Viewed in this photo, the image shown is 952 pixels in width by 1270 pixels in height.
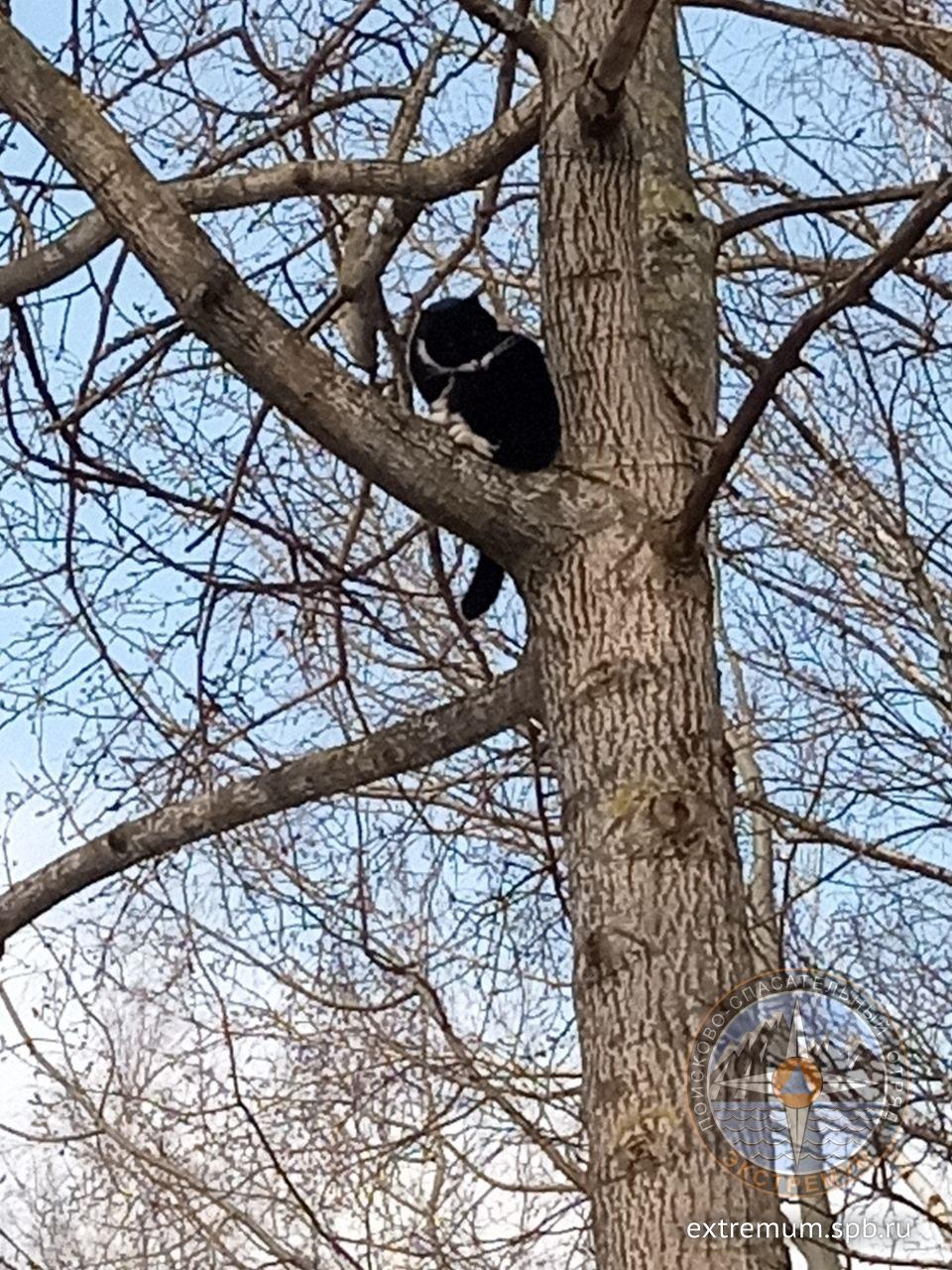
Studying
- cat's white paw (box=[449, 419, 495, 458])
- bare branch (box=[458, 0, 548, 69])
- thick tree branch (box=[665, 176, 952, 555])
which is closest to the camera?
thick tree branch (box=[665, 176, 952, 555])

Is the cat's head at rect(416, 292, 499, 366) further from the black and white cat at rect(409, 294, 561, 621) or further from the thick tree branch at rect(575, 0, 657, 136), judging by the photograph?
the thick tree branch at rect(575, 0, 657, 136)

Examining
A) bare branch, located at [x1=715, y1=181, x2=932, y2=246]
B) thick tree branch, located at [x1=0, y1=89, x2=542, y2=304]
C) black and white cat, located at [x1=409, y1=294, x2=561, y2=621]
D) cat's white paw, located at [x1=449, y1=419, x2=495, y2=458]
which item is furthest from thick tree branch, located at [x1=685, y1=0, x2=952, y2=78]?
cat's white paw, located at [x1=449, y1=419, x2=495, y2=458]

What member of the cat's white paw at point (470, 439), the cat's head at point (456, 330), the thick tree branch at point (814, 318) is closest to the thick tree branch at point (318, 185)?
the cat's white paw at point (470, 439)

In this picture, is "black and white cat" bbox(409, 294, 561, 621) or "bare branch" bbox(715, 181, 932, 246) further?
"black and white cat" bbox(409, 294, 561, 621)

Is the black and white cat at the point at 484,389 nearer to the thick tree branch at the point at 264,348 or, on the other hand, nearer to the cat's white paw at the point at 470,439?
the cat's white paw at the point at 470,439

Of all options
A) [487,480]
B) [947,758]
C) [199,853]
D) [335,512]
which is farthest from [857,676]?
[487,480]

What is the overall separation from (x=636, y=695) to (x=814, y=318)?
54cm

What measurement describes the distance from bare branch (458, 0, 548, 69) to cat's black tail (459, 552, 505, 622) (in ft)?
3.56

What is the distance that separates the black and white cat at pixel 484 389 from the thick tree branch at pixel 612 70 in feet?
1.50

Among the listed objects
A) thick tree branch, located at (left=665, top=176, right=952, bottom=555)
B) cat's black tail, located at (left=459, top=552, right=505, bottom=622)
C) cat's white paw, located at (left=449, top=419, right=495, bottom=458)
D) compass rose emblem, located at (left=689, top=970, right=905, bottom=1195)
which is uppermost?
cat's white paw, located at (left=449, top=419, right=495, bottom=458)

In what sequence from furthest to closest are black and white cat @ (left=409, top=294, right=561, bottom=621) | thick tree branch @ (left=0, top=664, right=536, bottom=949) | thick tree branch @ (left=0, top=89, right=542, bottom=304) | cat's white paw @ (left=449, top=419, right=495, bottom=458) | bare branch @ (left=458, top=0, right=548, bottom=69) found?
cat's white paw @ (left=449, top=419, right=495, bottom=458)
black and white cat @ (left=409, top=294, right=561, bottom=621)
thick tree branch @ (left=0, top=89, right=542, bottom=304)
bare branch @ (left=458, top=0, right=548, bottom=69)
thick tree branch @ (left=0, top=664, right=536, bottom=949)

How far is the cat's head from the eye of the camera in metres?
3.52

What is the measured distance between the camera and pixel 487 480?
7.06 ft

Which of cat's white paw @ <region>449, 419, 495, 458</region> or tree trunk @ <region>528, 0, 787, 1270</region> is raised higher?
cat's white paw @ <region>449, 419, 495, 458</region>
